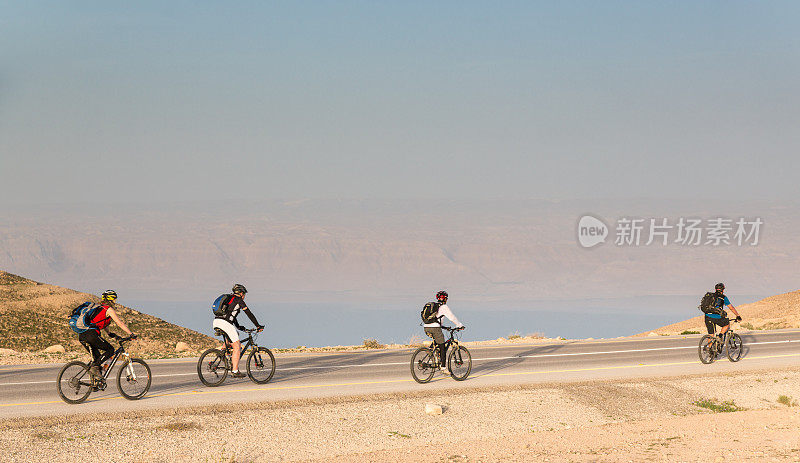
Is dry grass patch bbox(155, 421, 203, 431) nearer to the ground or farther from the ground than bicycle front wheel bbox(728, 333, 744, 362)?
nearer to the ground

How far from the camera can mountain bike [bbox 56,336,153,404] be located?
1591cm

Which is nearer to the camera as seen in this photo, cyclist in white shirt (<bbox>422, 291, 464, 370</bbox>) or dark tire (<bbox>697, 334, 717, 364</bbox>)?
cyclist in white shirt (<bbox>422, 291, 464, 370</bbox>)

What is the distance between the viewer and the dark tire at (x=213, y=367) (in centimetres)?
1820

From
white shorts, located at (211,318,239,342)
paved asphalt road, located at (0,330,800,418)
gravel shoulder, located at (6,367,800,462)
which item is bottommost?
gravel shoulder, located at (6,367,800,462)

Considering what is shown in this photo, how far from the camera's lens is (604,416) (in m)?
17.3

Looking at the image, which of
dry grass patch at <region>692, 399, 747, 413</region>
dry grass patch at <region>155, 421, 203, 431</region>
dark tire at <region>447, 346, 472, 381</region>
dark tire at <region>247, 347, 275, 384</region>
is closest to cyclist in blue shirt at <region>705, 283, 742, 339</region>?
dry grass patch at <region>692, 399, 747, 413</region>

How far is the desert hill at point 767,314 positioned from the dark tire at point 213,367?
111 feet

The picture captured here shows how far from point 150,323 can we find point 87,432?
2833 cm

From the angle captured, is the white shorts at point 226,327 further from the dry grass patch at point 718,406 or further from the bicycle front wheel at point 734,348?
the bicycle front wheel at point 734,348

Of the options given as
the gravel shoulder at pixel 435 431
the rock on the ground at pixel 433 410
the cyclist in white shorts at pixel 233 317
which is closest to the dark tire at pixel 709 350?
the gravel shoulder at pixel 435 431

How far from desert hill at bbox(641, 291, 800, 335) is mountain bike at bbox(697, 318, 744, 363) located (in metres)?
20.1

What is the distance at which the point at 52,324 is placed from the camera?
38.1 m

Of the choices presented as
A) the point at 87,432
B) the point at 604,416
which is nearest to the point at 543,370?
the point at 604,416

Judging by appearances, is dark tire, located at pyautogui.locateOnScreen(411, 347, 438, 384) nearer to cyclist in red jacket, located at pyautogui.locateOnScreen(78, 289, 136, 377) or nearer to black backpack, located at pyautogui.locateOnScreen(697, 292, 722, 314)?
Result: cyclist in red jacket, located at pyautogui.locateOnScreen(78, 289, 136, 377)
